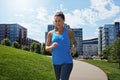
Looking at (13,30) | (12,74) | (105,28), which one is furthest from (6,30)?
(12,74)

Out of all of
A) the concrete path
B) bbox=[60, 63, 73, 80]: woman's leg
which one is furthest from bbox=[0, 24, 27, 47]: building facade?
bbox=[60, 63, 73, 80]: woman's leg

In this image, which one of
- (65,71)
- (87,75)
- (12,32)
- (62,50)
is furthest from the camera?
(12,32)

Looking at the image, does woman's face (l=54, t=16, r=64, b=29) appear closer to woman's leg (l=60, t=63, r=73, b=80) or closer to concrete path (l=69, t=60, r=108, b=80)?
woman's leg (l=60, t=63, r=73, b=80)

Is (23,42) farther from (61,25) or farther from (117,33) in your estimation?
(61,25)

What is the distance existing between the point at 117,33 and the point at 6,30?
2840 inches

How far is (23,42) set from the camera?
18562 centimetres

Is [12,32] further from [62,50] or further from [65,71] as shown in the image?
[65,71]

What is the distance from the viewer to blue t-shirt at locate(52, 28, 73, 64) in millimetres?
5059

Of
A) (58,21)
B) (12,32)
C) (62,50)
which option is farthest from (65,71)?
(12,32)

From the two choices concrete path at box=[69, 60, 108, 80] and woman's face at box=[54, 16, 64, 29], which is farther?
concrete path at box=[69, 60, 108, 80]

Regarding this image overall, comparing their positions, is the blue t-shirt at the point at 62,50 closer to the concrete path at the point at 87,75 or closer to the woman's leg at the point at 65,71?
the woman's leg at the point at 65,71

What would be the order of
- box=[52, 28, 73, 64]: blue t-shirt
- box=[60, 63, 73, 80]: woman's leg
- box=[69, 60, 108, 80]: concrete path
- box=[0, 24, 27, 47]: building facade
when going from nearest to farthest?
1. box=[60, 63, 73, 80]: woman's leg
2. box=[52, 28, 73, 64]: blue t-shirt
3. box=[69, 60, 108, 80]: concrete path
4. box=[0, 24, 27, 47]: building facade

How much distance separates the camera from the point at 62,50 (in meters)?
5.11

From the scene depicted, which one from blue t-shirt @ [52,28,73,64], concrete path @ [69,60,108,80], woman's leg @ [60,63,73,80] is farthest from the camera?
concrete path @ [69,60,108,80]
